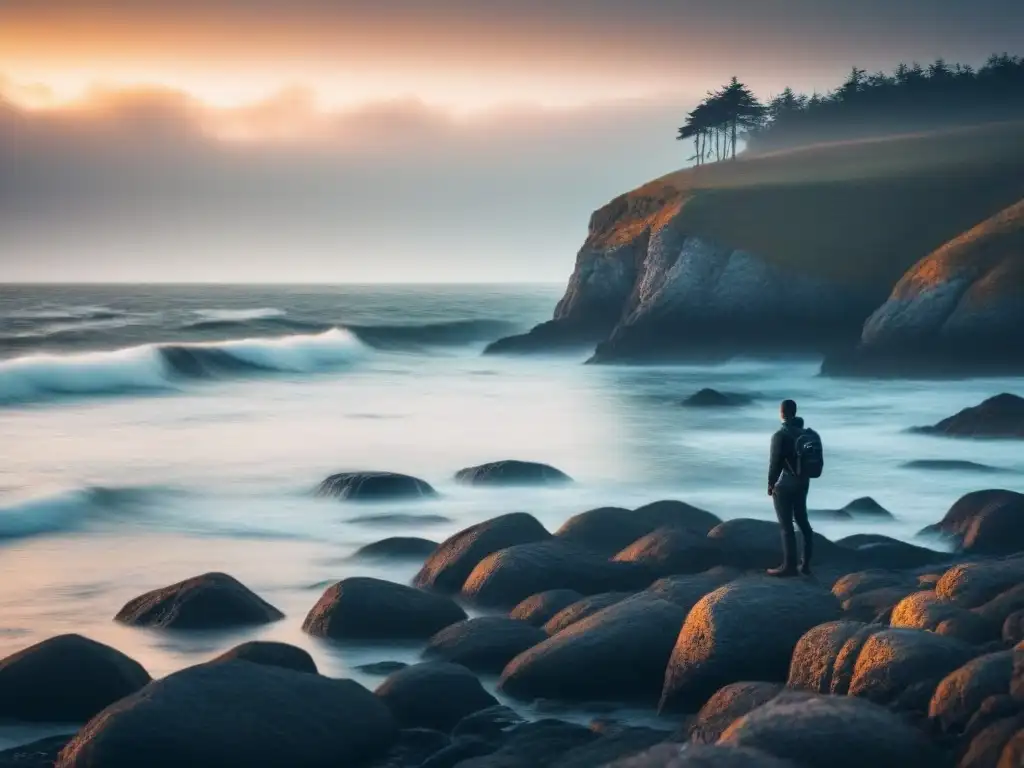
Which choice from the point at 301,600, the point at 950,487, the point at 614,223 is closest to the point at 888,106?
the point at 614,223

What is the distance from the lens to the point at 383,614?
507 inches

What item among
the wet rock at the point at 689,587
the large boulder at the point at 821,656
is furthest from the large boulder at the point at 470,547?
the large boulder at the point at 821,656

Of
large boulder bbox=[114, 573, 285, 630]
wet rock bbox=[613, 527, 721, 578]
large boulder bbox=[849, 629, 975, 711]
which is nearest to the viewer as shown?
large boulder bbox=[849, 629, 975, 711]

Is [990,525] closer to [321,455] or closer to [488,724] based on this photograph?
[488,724]

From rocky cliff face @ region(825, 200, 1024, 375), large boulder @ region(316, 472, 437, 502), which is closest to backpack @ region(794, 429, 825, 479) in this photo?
large boulder @ region(316, 472, 437, 502)

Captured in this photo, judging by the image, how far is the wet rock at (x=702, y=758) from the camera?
6.90 m

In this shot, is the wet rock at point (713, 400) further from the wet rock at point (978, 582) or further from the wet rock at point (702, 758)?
the wet rock at point (702, 758)

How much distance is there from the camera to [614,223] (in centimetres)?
7338

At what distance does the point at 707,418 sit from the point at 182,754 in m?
29.2

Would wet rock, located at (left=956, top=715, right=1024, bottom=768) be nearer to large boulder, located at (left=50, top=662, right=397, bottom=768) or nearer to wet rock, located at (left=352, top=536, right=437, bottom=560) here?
large boulder, located at (left=50, top=662, right=397, bottom=768)

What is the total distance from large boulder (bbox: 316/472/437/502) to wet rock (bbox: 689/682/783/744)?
1242 cm

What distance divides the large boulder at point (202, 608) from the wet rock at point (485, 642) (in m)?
2.37

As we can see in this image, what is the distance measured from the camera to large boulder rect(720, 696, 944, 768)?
7.49m

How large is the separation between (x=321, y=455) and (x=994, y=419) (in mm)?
14745
